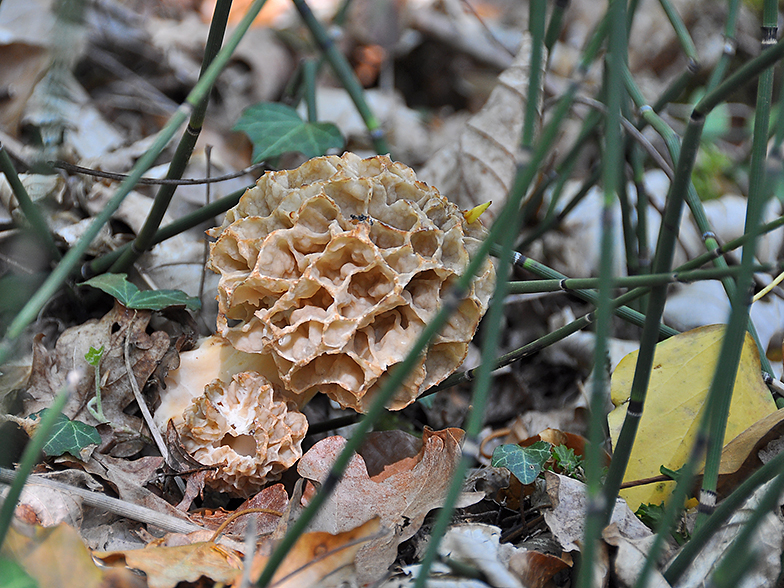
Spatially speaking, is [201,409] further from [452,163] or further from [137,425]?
[452,163]

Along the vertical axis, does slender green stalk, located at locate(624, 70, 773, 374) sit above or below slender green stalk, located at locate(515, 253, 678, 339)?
above

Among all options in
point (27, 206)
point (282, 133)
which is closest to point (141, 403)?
point (27, 206)

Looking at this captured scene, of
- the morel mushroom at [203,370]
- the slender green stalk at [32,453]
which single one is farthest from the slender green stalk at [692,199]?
the slender green stalk at [32,453]

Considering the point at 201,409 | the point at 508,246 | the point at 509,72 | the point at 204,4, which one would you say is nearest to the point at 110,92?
the point at 204,4

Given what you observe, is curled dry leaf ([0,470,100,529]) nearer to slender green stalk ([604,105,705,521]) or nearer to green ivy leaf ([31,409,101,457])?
green ivy leaf ([31,409,101,457])

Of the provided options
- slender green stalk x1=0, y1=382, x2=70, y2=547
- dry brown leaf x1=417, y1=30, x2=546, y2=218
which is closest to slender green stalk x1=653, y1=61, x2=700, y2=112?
dry brown leaf x1=417, y1=30, x2=546, y2=218

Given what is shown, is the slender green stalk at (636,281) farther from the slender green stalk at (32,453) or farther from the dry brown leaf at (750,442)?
the slender green stalk at (32,453)
